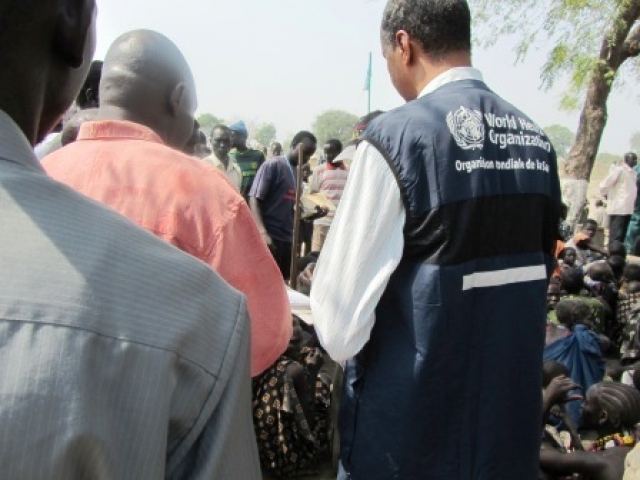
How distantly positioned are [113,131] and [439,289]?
2.75 feet

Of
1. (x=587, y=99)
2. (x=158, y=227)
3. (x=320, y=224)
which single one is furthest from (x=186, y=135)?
(x=587, y=99)

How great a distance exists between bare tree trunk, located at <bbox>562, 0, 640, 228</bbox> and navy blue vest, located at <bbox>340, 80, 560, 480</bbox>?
8519 millimetres

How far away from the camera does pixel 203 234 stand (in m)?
1.35

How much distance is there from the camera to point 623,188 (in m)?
10.1

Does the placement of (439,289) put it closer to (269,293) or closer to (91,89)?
(269,293)

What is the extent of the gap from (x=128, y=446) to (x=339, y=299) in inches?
40.9

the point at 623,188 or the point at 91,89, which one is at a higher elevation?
the point at 91,89

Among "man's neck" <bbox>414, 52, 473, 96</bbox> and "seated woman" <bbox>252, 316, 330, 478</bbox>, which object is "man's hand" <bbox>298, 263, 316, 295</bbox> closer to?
"seated woman" <bbox>252, 316, 330, 478</bbox>

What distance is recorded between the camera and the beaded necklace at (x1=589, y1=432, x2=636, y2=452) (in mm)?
3158

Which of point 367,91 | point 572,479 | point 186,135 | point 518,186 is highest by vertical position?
point 367,91

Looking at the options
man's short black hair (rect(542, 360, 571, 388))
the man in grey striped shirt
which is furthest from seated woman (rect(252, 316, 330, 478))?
the man in grey striped shirt

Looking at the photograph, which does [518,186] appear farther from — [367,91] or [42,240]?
[367,91]

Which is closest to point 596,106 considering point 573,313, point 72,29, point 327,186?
point 327,186

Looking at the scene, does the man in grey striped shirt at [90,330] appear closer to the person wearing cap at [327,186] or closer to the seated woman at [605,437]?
the seated woman at [605,437]
